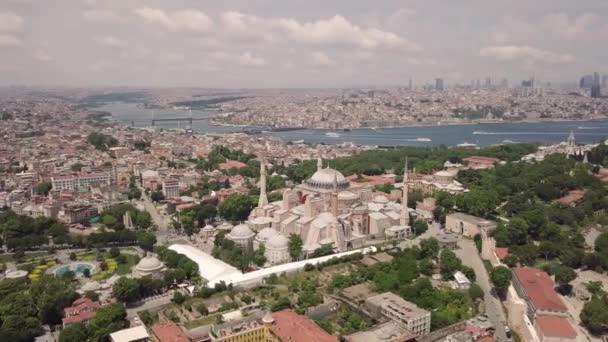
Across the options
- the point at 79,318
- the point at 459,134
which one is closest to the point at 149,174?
the point at 79,318

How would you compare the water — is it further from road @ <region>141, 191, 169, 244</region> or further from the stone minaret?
the stone minaret

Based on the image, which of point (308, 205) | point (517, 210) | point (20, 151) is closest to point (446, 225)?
point (517, 210)

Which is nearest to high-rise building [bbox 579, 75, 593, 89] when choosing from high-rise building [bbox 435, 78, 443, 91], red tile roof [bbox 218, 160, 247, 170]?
high-rise building [bbox 435, 78, 443, 91]

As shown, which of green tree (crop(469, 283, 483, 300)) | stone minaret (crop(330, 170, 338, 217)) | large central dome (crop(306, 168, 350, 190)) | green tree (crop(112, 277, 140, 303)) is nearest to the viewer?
green tree (crop(112, 277, 140, 303))

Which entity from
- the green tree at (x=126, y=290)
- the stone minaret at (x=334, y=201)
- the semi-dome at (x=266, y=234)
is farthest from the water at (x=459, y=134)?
the green tree at (x=126, y=290)

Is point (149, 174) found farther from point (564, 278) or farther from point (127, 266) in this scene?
point (564, 278)

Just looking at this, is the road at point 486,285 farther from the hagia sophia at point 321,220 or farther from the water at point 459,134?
the water at point 459,134

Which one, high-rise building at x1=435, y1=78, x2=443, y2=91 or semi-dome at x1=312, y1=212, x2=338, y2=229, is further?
high-rise building at x1=435, y1=78, x2=443, y2=91
